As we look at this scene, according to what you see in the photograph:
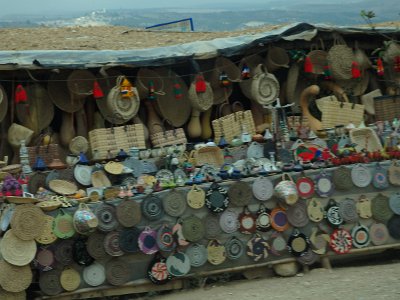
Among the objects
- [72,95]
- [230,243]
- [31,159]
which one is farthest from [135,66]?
[230,243]

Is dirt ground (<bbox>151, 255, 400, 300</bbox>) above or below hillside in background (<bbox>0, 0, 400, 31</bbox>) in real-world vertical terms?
below

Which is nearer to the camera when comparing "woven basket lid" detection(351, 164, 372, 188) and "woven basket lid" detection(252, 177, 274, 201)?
"woven basket lid" detection(252, 177, 274, 201)

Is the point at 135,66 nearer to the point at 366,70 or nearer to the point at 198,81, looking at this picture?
the point at 198,81

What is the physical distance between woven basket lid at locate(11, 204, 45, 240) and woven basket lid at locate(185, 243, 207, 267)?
1472mm

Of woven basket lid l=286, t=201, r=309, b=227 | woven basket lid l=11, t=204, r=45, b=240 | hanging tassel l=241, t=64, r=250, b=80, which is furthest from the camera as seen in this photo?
hanging tassel l=241, t=64, r=250, b=80

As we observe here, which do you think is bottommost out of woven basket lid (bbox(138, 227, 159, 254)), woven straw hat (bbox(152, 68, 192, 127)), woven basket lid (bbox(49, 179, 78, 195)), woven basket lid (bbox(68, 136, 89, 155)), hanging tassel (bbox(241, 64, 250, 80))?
woven basket lid (bbox(138, 227, 159, 254))

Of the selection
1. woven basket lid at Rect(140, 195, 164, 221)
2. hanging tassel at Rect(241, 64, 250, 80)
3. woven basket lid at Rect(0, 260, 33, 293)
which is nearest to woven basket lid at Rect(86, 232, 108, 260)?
woven basket lid at Rect(140, 195, 164, 221)

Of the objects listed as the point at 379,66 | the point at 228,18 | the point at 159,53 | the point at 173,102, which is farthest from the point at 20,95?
the point at 228,18

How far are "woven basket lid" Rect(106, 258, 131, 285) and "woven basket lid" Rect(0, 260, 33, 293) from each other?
739 mm

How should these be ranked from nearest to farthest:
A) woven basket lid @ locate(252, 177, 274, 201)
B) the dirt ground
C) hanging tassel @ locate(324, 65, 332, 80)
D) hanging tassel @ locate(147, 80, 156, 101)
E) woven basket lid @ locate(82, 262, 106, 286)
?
the dirt ground < woven basket lid @ locate(82, 262, 106, 286) < woven basket lid @ locate(252, 177, 274, 201) < hanging tassel @ locate(147, 80, 156, 101) < hanging tassel @ locate(324, 65, 332, 80)

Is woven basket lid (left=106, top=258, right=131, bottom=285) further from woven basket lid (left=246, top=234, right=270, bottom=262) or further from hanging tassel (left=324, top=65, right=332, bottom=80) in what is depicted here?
hanging tassel (left=324, top=65, right=332, bottom=80)

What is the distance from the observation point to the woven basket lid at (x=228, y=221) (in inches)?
282

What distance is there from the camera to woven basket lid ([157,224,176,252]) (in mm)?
6871

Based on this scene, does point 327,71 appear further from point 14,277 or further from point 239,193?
point 14,277
